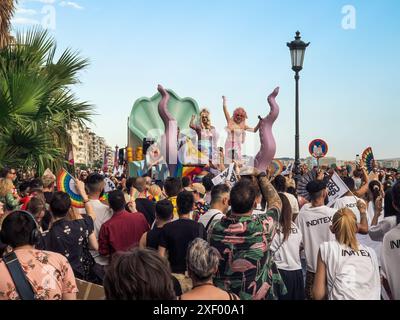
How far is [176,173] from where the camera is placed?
1508 centimetres

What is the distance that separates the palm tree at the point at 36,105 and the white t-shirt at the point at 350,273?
23.4 feet

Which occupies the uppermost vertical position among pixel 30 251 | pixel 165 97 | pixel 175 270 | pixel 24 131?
pixel 165 97

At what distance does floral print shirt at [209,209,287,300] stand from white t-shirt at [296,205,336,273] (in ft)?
4.94

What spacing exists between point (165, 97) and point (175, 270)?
11035 mm

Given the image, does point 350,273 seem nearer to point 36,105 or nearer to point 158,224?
point 158,224

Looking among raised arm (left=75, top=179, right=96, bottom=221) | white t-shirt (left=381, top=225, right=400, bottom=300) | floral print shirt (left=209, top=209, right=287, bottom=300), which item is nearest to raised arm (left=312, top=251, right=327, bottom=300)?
floral print shirt (left=209, top=209, right=287, bottom=300)

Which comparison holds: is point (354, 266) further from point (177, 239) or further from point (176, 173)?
point (176, 173)

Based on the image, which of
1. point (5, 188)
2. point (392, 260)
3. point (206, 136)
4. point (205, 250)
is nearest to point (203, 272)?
point (205, 250)

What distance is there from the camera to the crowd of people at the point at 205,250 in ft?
9.66

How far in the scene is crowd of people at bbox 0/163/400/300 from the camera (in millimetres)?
2945

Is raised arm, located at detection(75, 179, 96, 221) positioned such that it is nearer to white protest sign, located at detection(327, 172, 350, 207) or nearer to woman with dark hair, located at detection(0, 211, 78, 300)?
woman with dark hair, located at detection(0, 211, 78, 300)

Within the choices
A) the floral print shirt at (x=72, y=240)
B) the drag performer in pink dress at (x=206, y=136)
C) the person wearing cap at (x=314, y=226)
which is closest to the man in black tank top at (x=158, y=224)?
the floral print shirt at (x=72, y=240)

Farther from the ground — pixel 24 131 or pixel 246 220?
pixel 24 131
